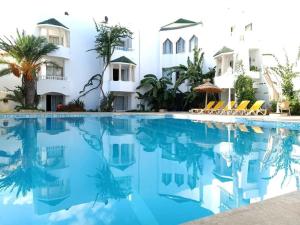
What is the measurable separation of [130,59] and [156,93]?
4.46 m

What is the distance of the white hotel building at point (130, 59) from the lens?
78.3 ft

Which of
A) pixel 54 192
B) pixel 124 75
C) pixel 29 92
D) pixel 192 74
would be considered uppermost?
pixel 124 75

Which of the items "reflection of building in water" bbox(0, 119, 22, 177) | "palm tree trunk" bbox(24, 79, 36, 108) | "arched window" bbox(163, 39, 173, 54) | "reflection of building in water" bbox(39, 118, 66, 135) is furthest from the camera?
"arched window" bbox(163, 39, 173, 54)

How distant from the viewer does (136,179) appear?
5770 millimetres

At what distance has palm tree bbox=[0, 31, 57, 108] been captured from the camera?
22.2 meters

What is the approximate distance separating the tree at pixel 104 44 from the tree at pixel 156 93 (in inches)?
145

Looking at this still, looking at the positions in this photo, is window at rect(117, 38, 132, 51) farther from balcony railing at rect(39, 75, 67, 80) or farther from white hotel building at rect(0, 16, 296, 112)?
balcony railing at rect(39, 75, 67, 80)

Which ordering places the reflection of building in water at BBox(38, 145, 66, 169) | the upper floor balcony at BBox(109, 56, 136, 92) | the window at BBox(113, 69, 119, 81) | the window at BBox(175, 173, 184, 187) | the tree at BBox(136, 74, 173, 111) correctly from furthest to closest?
the window at BBox(113, 69, 119, 81) → the upper floor balcony at BBox(109, 56, 136, 92) → the tree at BBox(136, 74, 173, 111) → the reflection of building in water at BBox(38, 145, 66, 169) → the window at BBox(175, 173, 184, 187)

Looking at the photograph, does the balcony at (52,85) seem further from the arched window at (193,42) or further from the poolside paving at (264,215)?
the poolside paving at (264,215)

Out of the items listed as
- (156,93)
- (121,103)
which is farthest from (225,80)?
(121,103)

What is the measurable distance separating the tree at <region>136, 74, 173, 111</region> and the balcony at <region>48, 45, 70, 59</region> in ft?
22.5

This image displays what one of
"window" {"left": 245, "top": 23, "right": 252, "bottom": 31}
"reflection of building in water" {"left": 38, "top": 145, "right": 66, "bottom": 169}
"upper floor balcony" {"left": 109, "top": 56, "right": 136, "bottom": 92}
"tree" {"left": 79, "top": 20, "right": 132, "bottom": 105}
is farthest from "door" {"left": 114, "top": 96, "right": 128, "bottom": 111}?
"reflection of building in water" {"left": 38, "top": 145, "right": 66, "bottom": 169}

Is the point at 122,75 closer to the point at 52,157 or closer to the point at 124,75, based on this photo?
the point at 124,75

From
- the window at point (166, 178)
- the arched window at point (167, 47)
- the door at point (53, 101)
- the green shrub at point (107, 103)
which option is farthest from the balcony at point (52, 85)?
the window at point (166, 178)
